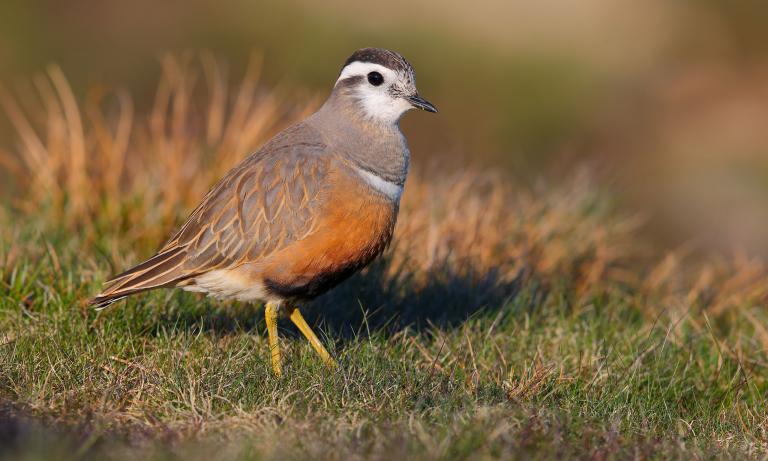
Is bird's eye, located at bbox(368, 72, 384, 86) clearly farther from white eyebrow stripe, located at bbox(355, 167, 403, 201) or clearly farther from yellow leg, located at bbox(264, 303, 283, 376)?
yellow leg, located at bbox(264, 303, 283, 376)

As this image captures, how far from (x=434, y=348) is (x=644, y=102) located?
10.3 m

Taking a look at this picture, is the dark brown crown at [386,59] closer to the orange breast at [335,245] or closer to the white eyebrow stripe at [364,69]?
the white eyebrow stripe at [364,69]

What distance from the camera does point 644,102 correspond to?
1562 centimetres

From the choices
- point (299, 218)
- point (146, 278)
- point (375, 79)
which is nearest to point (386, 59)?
point (375, 79)

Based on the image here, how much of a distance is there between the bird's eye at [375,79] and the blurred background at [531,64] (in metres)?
7.56

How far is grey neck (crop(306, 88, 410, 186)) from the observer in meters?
6.14

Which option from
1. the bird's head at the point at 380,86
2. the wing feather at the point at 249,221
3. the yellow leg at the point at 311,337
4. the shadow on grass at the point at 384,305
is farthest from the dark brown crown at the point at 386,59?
the yellow leg at the point at 311,337

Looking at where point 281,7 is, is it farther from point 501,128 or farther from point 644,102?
point 644,102

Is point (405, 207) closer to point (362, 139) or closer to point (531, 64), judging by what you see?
point (362, 139)

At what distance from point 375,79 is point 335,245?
1128mm

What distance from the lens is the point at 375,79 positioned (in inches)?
250

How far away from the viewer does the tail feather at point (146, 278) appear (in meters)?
5.84

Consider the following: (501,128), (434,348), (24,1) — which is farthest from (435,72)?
(434,348)

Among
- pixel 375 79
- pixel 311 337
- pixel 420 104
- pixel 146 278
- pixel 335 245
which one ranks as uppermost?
pixel 375 79
